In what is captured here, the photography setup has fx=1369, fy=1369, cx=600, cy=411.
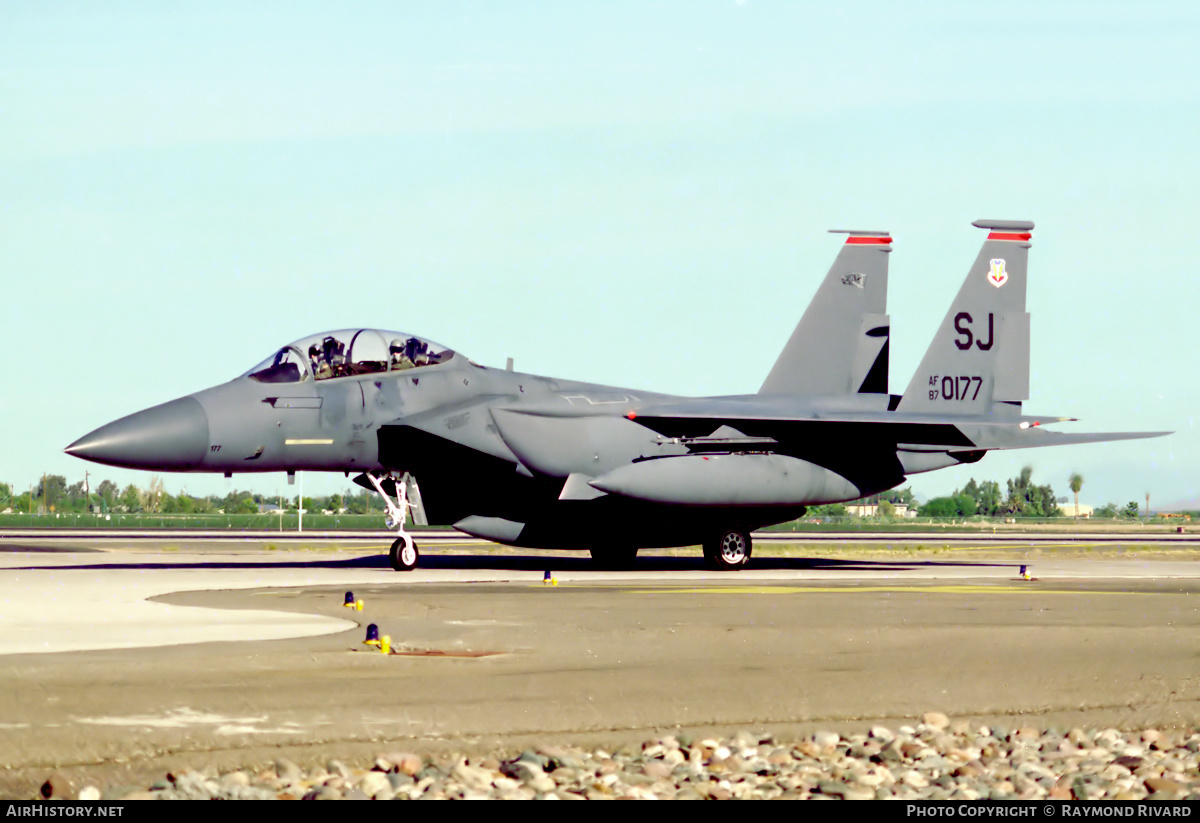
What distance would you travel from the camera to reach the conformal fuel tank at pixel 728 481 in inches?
848

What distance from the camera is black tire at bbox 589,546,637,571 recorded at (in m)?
23.8

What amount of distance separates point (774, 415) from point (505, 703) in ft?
51.2

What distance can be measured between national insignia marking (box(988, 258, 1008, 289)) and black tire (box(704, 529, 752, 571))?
25.3ft

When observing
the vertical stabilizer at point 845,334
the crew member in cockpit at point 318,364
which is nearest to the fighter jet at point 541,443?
the crew member in cockpit at point 318,364

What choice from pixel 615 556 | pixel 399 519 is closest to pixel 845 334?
pixel 615 556

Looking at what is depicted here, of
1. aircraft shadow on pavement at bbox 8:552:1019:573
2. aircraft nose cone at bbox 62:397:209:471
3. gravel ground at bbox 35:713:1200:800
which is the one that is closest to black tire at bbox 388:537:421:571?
aircraft shadow on pavement at bbox 8:552:1019:573

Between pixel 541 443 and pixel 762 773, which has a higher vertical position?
pixel 541 443

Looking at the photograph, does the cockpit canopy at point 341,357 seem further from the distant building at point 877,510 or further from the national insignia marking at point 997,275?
the distant building at point 877,510

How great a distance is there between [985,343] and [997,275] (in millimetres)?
1392

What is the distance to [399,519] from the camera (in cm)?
2156

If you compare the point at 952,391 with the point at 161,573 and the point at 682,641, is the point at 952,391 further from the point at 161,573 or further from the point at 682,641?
the point at 682,641

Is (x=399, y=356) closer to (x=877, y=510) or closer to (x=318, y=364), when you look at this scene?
(x=318, y=364)
